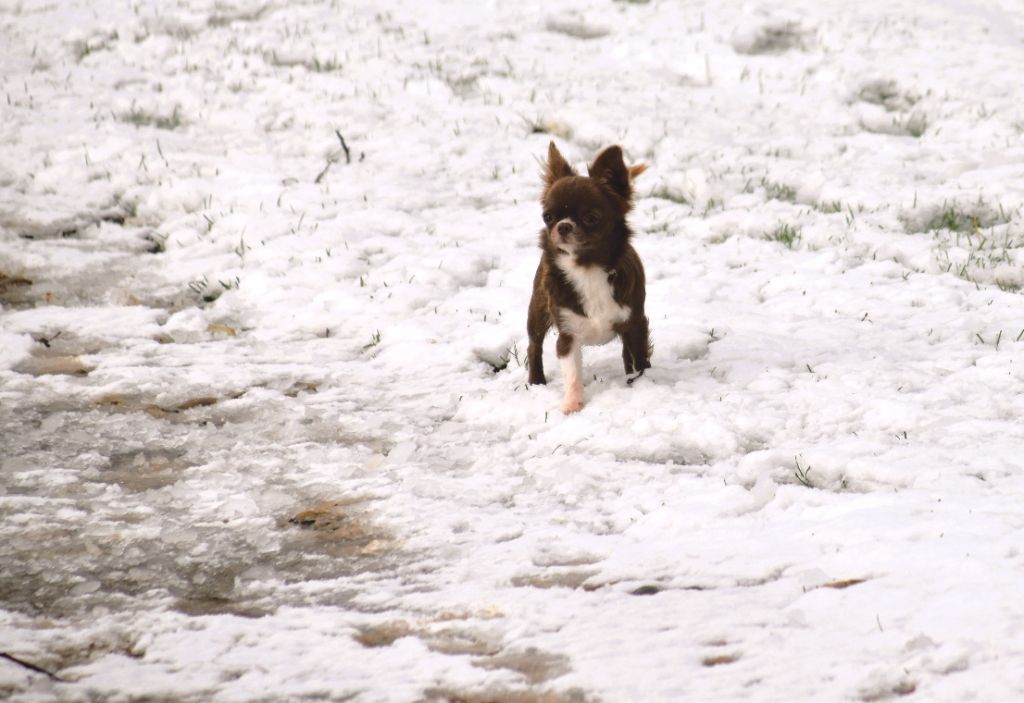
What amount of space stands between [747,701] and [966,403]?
2.93 meters

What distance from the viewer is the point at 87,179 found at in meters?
8.95

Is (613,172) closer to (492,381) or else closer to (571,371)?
(571,371)

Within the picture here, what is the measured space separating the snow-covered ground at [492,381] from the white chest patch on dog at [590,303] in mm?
423

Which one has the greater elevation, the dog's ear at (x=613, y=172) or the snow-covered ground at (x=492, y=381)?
the dog's ear at (x=613, y=172)

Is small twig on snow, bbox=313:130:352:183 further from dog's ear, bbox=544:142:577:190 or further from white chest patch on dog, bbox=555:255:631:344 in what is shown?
white chest patch on dog, bbox=555:255:631:344

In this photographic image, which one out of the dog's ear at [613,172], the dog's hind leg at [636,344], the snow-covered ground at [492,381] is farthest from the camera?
the dog's hind leg at [636,344]

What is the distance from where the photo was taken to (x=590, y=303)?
5.35 metres

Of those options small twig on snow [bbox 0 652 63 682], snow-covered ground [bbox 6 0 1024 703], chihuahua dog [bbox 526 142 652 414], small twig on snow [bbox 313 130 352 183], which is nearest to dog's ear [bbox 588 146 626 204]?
chihuahua dog [bbox 526 142 652 414]

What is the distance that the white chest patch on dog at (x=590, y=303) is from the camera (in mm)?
5324

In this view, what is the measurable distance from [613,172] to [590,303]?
735mm

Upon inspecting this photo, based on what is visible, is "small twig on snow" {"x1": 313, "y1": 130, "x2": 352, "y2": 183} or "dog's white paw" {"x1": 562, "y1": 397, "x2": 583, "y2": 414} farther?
"small twig on snow" {"x1": 313, "y1": 130, "x2": 352, "y2": 183}

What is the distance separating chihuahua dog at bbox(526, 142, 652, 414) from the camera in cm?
516

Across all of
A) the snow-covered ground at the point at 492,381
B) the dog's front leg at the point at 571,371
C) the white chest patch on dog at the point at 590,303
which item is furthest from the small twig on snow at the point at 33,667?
the white chest patch on dog at the point at 590,303

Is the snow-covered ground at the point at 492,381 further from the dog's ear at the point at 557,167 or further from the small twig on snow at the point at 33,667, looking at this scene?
the dog's ear at the point at 557,167
